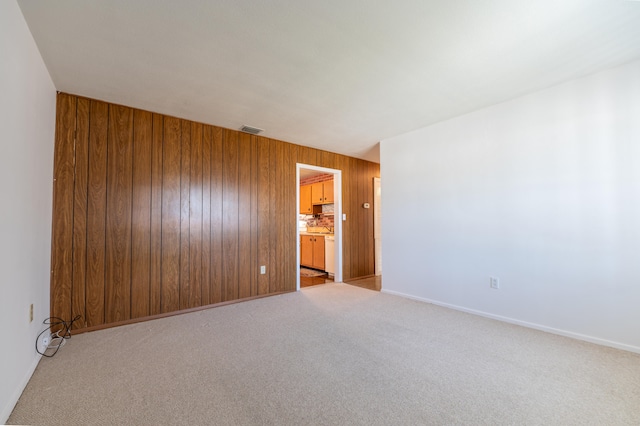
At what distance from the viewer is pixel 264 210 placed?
12.7 ft

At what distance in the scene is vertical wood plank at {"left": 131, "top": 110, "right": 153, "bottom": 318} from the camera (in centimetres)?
284

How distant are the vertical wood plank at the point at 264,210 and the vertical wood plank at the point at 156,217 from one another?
1261 millimetres

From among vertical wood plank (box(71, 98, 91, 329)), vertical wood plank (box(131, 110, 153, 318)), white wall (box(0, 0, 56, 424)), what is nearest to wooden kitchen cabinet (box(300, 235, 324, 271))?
vertical wood plank (box(131, 110, 153, 318))

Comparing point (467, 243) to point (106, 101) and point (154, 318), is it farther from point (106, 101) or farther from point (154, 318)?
point (106, 101)

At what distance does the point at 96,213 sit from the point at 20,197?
1072 millimetres

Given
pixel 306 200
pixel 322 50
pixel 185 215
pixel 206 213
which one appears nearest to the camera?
pixel 322 50

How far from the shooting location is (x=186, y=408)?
1.47 meters

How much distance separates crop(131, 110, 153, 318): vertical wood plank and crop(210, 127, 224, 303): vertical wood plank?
0.70 metres

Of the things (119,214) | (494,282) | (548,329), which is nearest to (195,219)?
(119,214)

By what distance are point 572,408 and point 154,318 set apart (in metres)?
3.60

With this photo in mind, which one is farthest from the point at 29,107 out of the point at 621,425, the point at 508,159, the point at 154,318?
the point at 508,159

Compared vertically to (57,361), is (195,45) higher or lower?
higher

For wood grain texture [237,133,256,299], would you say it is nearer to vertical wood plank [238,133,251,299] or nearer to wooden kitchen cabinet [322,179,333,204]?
vertical wood plank [238,133,251,299]

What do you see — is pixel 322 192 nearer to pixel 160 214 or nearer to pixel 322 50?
pixel 160 214
